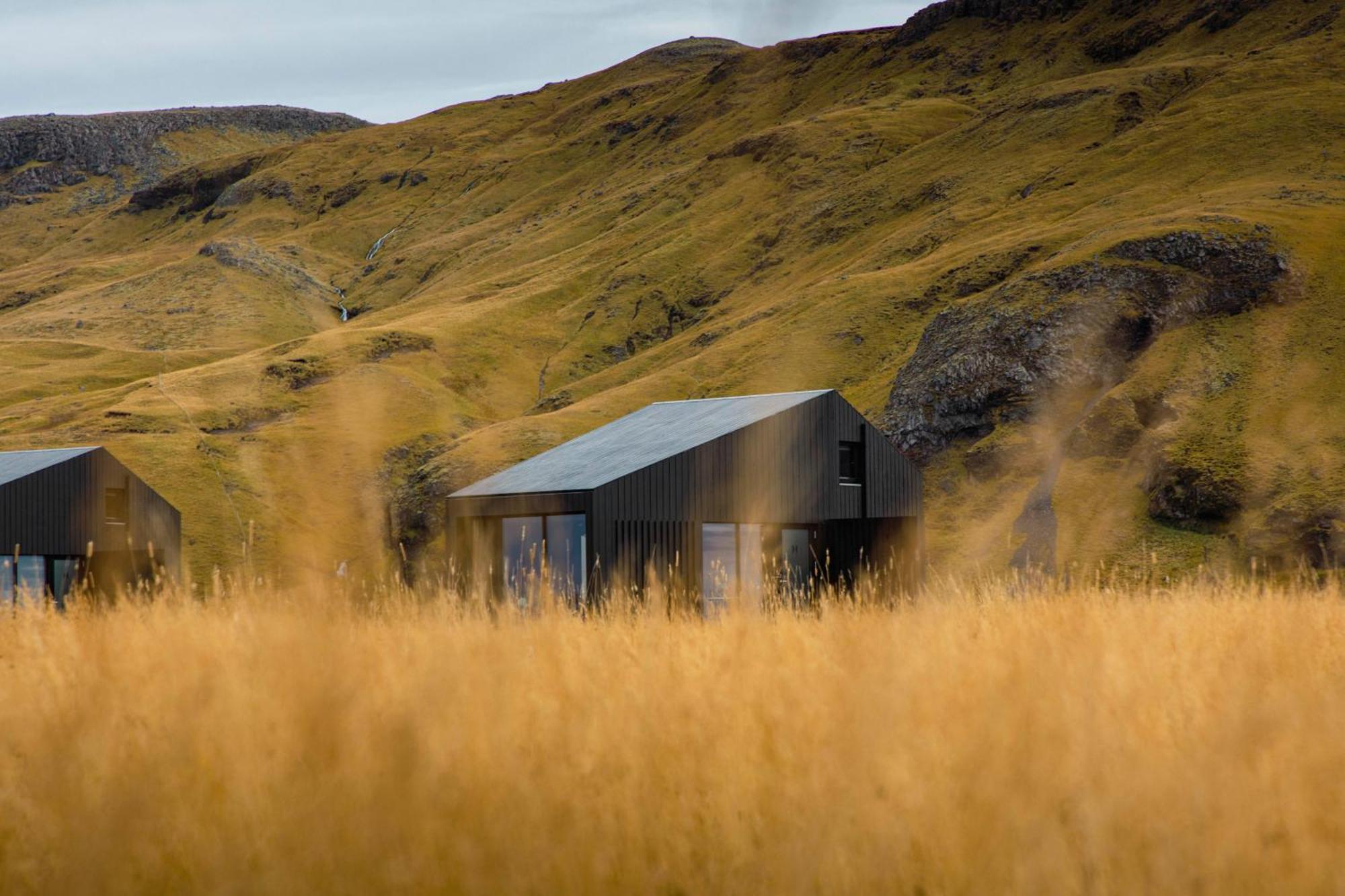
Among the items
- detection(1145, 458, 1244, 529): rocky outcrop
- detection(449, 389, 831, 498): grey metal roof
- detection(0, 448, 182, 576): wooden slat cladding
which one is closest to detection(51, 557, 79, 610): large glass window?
detection(0, 448, 182, 576): wooden slat cladding

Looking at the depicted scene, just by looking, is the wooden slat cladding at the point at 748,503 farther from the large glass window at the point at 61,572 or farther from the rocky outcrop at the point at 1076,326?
the rocky outcrop at the point at 1076,326

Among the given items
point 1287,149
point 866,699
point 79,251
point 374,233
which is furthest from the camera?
point 79,251

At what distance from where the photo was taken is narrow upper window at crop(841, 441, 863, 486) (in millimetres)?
36438

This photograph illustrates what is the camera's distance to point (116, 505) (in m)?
44.4

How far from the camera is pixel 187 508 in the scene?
67125 mm

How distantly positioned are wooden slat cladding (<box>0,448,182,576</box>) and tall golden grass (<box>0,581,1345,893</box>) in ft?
110

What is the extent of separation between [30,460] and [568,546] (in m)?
22.8

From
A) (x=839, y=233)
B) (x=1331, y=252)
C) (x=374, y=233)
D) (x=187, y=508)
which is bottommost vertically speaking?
(x=187, y=508)

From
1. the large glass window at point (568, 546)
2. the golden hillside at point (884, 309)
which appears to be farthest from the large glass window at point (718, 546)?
the golden hillside at point (884, 309)

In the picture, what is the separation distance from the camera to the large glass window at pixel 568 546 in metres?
29.2

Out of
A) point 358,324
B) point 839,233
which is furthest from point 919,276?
point 358,324

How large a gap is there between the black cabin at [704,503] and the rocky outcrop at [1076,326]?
23102mm

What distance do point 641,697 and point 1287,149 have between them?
278 feet

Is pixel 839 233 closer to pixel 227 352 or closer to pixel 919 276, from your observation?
pixel 919 276
